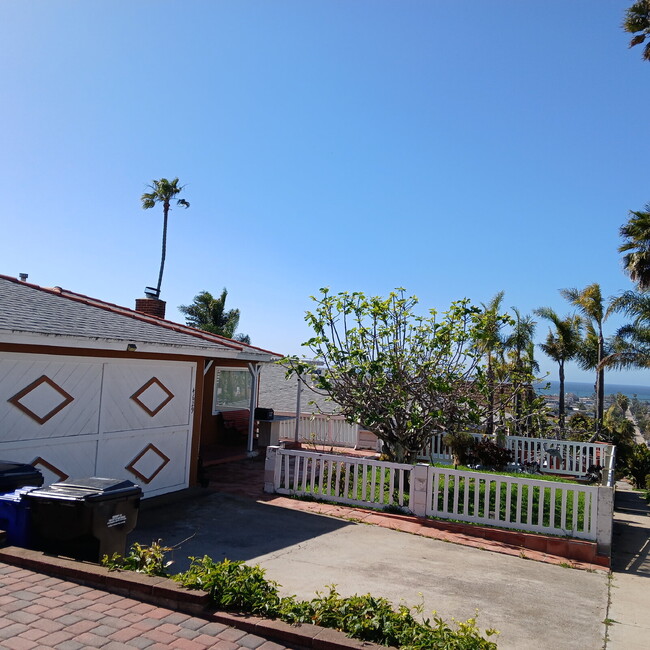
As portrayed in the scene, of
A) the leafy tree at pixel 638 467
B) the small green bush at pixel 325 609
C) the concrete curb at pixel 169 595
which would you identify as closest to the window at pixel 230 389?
the concrete curb at pixel 169 595

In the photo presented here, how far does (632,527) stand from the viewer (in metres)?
10.8

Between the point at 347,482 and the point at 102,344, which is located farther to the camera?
the point at 347,482

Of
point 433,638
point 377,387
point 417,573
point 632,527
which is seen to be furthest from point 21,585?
point 632,527

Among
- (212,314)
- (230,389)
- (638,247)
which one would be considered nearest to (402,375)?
(230,389)

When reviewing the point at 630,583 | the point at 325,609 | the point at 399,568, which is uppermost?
the point at 325,609

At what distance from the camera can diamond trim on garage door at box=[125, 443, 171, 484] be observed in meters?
9.12

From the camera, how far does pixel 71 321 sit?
8.17 m

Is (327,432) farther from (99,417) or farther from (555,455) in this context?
(99,417)

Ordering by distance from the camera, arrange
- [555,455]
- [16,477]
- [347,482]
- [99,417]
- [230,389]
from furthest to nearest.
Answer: [230,389] < [555,455] < [347,482] < [99,417] < [16,477]

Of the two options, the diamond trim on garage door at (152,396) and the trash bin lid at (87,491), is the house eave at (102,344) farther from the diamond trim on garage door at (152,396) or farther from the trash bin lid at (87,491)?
the trash bin lid at (87,491)

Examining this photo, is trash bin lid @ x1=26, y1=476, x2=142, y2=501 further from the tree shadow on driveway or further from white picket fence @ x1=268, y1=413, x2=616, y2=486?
white picket fence @ x1=268, y1=413, x2=616, y2=486

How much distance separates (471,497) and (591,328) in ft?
65.9

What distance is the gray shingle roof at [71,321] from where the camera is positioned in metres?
7.27

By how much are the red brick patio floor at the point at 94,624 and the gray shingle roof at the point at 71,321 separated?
3263mm
